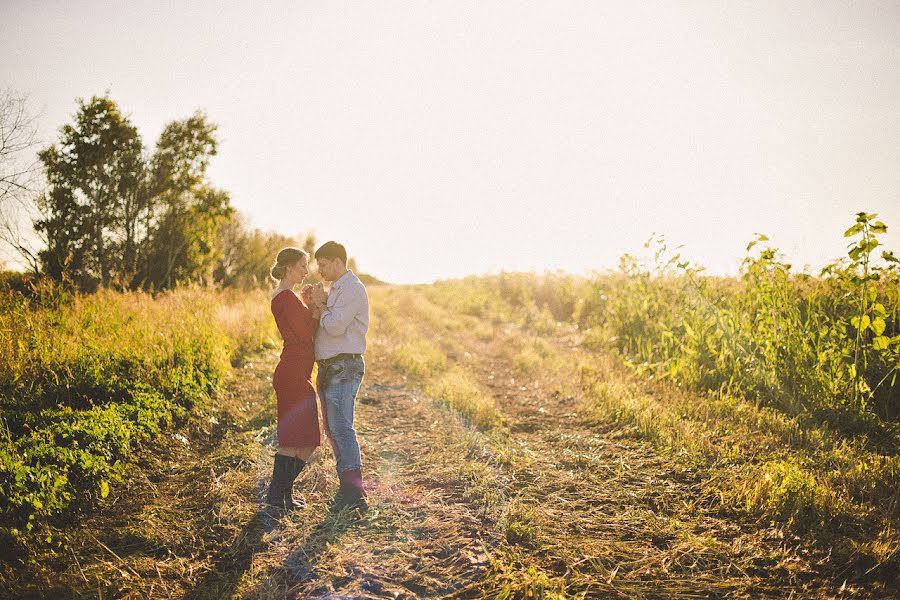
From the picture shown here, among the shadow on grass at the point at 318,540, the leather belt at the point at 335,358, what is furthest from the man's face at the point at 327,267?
the shadow on grass at the point at 318,540

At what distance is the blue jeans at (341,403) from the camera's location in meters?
4.01

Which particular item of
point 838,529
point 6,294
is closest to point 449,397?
point 838,529

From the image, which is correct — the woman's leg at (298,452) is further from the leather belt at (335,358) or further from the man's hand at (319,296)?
the man's hand at (319,296)

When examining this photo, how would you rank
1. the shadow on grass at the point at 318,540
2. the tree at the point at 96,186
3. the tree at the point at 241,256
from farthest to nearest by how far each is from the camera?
1. the tree at the point at 241,256
2. the tree at the point at 96,186
3. the shadow on grass at the point at 318,540

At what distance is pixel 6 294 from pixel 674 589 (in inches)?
398

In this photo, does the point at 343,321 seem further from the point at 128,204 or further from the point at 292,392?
the point at 128,204

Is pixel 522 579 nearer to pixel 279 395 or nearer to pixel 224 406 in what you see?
pixel 279 395

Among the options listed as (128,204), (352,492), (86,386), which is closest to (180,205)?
(128,204)

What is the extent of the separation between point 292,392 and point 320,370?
0.29 meters

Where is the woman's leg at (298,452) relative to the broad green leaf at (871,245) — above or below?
below

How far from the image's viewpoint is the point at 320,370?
13.4 ft

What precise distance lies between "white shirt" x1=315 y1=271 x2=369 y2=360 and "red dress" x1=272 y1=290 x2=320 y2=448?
148 mm

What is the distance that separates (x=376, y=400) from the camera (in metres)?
7.41

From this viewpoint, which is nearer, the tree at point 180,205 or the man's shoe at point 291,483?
the man's shoe at point 291,483
